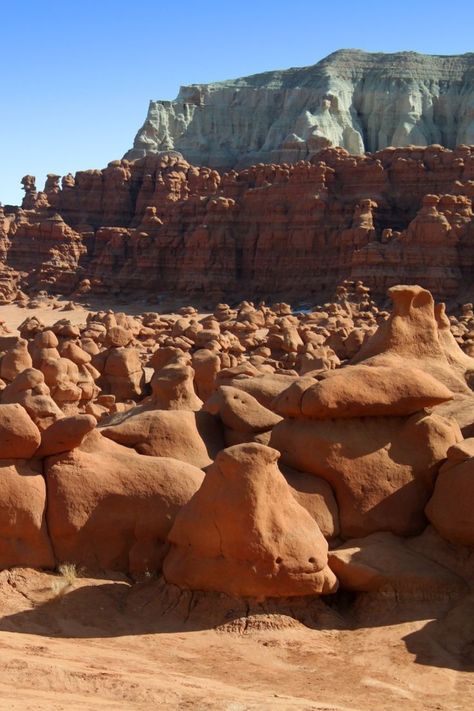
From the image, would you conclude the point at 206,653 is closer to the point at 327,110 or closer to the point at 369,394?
the point at 369,394

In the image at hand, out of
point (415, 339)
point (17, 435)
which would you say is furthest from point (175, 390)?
point (17, 435)

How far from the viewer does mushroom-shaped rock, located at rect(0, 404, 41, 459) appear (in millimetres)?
5832

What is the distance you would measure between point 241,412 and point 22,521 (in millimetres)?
1961

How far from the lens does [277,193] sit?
37.8 m

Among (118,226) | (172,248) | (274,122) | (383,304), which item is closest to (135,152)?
(274,122)

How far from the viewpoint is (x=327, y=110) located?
60125 mm

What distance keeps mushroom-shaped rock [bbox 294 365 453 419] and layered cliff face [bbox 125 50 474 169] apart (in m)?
51.4

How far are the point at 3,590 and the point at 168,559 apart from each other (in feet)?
3.04

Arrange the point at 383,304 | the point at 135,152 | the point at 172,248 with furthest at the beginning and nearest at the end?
1. the point at 135,152
2. the point at 172,248
3. the point at 383,304

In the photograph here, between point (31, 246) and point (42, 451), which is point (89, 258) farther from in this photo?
point (42, 451)

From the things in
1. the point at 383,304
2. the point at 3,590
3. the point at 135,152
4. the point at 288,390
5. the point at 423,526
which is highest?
the point at 135,152

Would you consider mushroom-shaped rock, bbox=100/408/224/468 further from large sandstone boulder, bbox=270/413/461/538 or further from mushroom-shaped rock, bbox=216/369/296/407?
mushroom-shaped rock, bbox=216/369/296/407

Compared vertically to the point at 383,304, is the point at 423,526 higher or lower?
lower

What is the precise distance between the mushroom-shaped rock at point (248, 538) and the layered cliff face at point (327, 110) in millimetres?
52630
